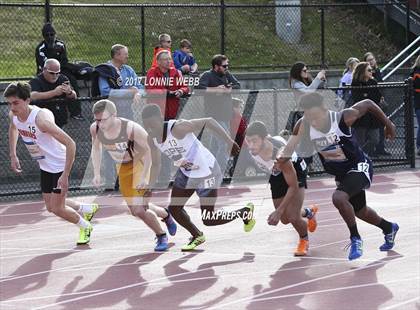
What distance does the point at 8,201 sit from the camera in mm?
15688

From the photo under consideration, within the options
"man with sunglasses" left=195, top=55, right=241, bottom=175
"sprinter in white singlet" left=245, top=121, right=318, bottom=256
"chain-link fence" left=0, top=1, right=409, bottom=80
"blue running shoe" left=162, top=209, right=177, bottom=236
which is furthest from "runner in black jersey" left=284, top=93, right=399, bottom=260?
"chain-link fence" left=0, top=1, right=409, bottom=80

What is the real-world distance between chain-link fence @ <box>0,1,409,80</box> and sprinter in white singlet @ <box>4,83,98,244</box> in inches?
241

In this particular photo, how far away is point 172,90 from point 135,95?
702 millimetres

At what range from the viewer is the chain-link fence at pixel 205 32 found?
64.5 ft

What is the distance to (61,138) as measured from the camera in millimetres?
11234

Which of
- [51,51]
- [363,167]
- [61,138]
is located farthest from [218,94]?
[363,167]

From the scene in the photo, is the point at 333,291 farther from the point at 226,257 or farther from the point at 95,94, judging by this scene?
the point at 95,94

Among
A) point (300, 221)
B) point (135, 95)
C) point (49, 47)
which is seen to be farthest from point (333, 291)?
point (49, 47)

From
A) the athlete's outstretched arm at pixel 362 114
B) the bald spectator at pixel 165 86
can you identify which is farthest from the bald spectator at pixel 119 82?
the athlete's outstretched arm at pixel 362 114

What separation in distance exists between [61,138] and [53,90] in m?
→ 4.07

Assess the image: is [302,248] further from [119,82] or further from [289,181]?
[119,82]

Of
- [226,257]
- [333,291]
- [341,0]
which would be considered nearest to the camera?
[333,291]

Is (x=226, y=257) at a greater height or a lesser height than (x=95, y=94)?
lesser

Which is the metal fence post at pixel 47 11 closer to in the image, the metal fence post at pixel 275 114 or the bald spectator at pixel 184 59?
the bald spectator at pixel 184 59
